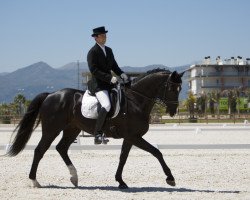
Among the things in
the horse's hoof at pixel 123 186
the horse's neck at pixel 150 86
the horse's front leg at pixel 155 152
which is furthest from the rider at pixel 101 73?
the horse's hoof at pixel 123 186

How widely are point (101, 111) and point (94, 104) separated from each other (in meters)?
0.29

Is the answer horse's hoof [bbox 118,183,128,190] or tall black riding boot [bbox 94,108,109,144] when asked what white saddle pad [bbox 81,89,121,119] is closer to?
tall black riding boot [bbox 94,108,109,144]

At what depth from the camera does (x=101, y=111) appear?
8.63 m

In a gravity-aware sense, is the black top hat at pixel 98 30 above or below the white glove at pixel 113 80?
above

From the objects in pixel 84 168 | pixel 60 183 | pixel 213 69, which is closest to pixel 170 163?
pixel 84 168

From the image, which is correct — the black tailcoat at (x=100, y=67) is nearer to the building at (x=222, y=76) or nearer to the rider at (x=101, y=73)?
the rider at (x=101, y=73)

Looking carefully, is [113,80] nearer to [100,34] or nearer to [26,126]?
[100,34]

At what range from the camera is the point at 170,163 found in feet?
40.2

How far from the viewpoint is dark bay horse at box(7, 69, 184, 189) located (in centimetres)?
848

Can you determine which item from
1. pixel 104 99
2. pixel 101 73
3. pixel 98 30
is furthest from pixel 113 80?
pixel 98 30

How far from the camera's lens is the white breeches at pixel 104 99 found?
860 centimetres

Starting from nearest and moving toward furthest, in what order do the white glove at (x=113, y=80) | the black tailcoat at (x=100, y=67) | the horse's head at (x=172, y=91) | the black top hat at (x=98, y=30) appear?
the horse's head at (x=172, y=91), the white glove at (x=113, y=80), the black tailcoat at (x=100, y=67), the black top hat at (x=98, y=30)

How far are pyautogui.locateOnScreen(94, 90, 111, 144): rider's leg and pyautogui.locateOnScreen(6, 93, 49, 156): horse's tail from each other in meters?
1.40

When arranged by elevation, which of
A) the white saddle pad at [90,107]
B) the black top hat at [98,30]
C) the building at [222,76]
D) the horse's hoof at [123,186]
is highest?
the black top hat at [98,30]
